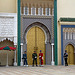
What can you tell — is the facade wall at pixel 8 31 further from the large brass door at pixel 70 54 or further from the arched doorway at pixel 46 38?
the large brass door at pixel 70 54

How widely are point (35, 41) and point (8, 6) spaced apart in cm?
315

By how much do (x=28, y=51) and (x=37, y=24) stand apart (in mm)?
1999

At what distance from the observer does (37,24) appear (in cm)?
1437

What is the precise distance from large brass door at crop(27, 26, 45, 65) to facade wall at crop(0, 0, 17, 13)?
1980 millimetres

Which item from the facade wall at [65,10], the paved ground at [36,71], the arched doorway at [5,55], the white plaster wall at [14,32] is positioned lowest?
the paved ground at [36,71]

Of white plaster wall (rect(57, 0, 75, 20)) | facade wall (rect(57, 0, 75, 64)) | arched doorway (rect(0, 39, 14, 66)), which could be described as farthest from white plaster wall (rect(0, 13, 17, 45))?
white plaster wall (rect(57, 0, 75, 20))

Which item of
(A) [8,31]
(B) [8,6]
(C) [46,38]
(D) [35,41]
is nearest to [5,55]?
(A) [8,31]

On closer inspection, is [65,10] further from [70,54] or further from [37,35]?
[70,54]

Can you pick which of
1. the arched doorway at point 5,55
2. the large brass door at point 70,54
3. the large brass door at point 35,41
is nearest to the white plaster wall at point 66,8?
the large brass door at point 35,41

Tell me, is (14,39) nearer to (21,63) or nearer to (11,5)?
(21,63)

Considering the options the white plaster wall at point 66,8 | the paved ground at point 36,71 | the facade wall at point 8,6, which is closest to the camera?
the paved ground at point 36,71

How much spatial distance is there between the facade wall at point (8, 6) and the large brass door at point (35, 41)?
6.49 feet

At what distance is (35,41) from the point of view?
14227 millimetres

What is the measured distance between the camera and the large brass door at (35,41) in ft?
46.3
